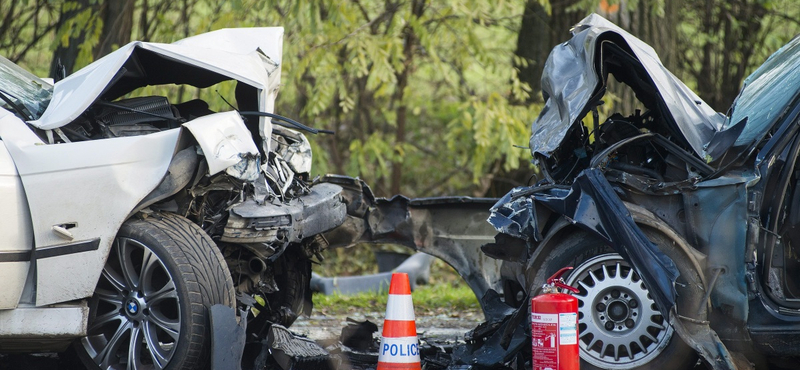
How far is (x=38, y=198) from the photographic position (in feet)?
14.0

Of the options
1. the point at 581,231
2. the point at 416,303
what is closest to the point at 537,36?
the point at 416,303

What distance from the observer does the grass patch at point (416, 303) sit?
27.1 ft

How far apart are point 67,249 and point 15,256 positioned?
0.25 meters

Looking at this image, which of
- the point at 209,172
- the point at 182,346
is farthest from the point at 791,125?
the point at 182,346

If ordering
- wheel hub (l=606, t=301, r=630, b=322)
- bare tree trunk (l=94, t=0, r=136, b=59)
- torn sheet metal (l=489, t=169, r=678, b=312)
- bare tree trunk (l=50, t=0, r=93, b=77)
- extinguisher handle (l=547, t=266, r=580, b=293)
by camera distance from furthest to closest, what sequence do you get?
1. bare tree trunk (l=94, t=0, r=136, b=59)
2. bare tree trunk (l=50, t=0, r=93, b=77)
3. wheel hub (l=606, t=301, r=630, b=322)
4. extinguisher handle (l=547, t=266, r=580, b=293)
5. torn sheet metal (l=489, t=169, r=678, b=312)

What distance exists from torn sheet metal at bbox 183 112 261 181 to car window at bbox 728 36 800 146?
2579mm

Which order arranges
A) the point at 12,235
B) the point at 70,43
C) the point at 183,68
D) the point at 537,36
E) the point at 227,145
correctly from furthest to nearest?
the point at 537,36, the point at 70,43, the point at 183,68, the point at 227,145, the point at 12,235

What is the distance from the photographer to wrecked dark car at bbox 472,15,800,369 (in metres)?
4.17

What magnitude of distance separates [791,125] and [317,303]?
531 centimetres

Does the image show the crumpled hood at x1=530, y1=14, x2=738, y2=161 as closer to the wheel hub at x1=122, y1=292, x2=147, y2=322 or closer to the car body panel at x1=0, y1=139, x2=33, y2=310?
the wheel hub at x1=122, y1=292, x2=147, y2=322

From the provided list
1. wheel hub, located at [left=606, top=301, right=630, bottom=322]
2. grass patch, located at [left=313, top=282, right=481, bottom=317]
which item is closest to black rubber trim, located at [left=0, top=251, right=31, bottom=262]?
wheel hub, located at [left=606, top=301, right=630, bottom=322]

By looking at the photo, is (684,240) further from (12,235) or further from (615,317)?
(12,235)

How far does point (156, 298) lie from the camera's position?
4.30 metres

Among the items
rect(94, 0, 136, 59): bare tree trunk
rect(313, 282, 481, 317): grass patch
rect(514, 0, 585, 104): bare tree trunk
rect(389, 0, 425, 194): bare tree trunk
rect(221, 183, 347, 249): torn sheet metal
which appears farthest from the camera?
rect(389, 0, 425, 194): bare tree trunk
